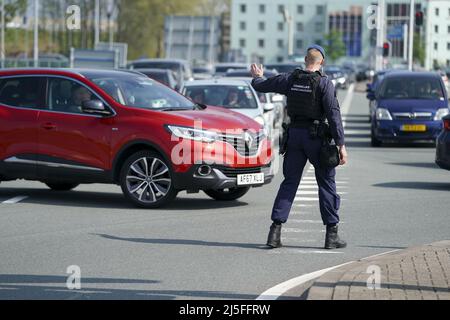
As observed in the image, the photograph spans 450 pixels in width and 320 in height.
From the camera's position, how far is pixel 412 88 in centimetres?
2777

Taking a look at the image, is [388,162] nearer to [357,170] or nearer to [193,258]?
[357,170]

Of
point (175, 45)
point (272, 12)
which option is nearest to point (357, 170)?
point (175, 45)

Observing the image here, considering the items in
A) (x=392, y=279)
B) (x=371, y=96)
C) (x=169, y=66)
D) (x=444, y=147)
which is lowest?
(x=392, y=279)

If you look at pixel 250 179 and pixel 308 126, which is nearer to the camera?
pixel 308 126

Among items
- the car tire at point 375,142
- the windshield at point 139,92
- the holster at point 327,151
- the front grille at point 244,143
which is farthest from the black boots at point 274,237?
the car tire at point 375,142

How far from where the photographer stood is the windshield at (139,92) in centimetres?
1445

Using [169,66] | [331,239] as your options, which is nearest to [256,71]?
[331,239]

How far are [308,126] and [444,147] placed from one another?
643 cm

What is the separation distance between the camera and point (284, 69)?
45.9 m

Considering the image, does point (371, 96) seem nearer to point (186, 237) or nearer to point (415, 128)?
point (415, 128)

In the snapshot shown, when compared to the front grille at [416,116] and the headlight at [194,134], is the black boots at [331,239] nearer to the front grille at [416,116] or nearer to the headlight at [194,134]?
the headlight at [194,134]

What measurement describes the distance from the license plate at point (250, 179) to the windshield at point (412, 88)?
13.8 m

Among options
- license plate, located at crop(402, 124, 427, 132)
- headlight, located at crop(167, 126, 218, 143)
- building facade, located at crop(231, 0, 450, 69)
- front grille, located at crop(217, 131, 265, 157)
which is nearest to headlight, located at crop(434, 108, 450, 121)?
license plate, located at crop(402, 124, 427, 132)

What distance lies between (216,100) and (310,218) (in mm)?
9853
